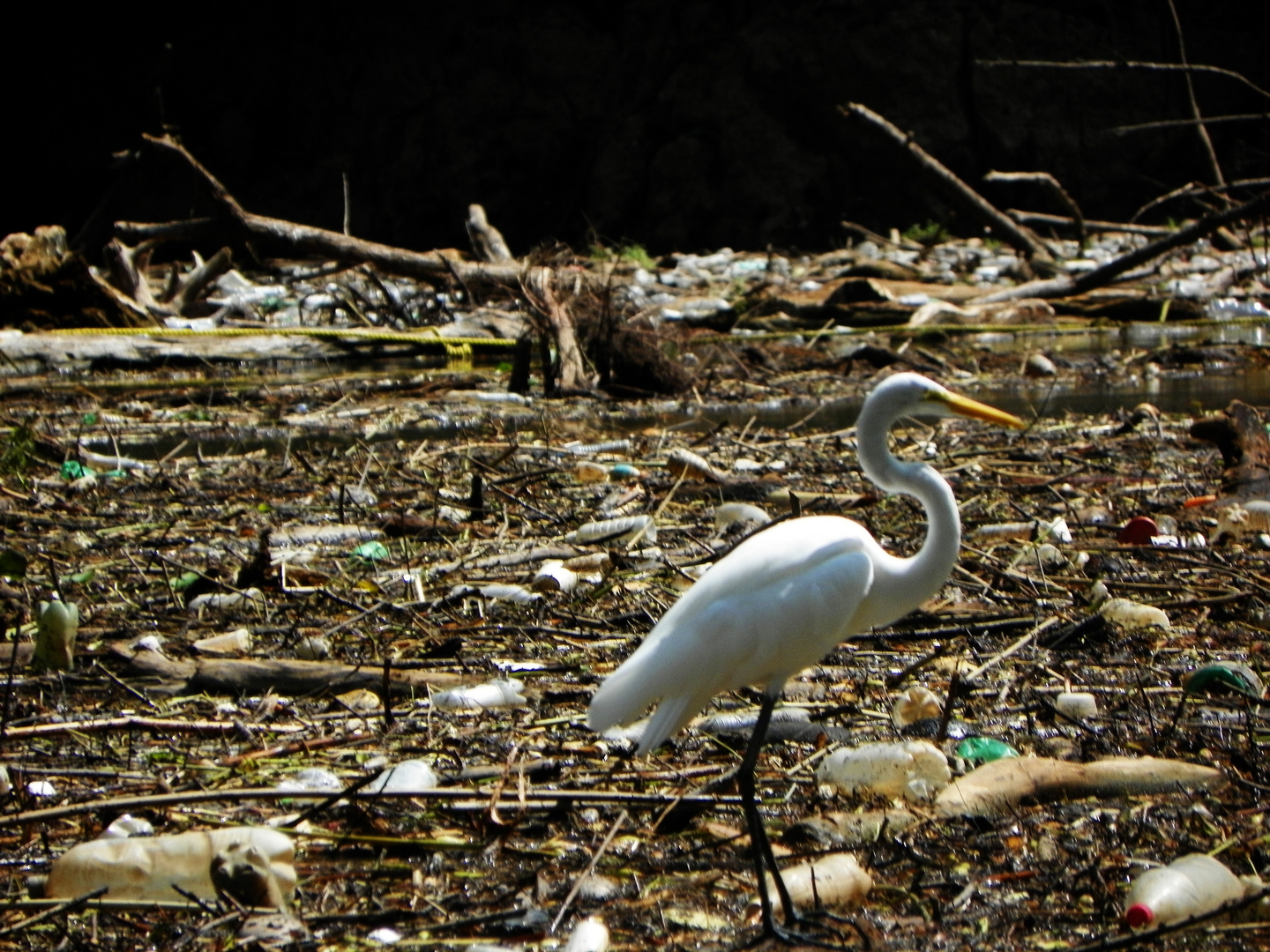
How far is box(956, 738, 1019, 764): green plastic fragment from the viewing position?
8.91 ft

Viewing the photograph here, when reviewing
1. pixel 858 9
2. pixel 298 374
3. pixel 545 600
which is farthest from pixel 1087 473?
pixel 858 9

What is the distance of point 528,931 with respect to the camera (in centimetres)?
208

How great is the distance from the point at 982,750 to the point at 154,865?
1576 mm

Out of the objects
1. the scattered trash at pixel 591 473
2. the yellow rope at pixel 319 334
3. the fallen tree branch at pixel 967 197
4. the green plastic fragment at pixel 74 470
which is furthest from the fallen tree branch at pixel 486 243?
the scattered trash at pixel 591 473

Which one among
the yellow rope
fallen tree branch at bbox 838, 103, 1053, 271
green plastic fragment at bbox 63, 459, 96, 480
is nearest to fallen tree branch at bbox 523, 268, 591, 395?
the yellow rope

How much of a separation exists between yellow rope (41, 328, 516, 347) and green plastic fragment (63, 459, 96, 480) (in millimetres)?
3883

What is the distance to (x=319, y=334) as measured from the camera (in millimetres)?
10359

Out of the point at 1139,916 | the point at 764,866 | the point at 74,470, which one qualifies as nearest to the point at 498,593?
the point at 764,866

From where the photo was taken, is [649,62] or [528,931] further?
[649,62]

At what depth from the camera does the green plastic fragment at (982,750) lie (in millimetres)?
2715

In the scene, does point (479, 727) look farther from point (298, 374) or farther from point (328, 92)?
point (328, 92)

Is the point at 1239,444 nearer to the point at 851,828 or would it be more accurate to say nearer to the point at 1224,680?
the point at 1224,680

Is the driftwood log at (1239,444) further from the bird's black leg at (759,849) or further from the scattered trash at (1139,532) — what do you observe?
the bird's black leg at (759,849)

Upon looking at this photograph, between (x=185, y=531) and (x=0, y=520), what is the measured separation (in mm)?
650
